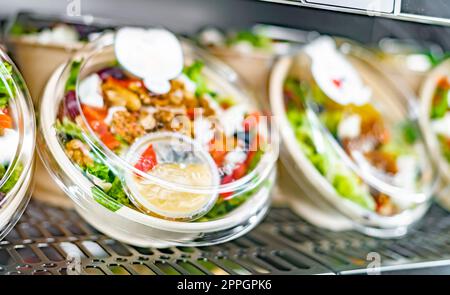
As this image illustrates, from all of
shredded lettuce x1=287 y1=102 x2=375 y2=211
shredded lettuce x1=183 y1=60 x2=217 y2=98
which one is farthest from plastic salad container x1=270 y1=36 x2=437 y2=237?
shredded lettuce x1=183 y1=60 x2=217 y2=98

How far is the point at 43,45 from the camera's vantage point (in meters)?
1.01

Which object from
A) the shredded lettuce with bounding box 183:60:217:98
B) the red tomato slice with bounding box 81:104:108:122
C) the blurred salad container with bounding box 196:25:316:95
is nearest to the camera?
the red tomato slice with bounding box 81:104:108:122

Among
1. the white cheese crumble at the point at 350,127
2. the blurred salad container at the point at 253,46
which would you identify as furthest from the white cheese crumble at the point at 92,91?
the white cheese crumble at the point at 350,127

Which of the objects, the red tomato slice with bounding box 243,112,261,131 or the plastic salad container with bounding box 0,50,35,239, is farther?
the red tomato slice with bounding box 243,112,261,131

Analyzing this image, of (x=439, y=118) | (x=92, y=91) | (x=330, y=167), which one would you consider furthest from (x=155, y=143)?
(x=439, y=118)

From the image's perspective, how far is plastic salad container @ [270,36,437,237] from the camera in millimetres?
1147

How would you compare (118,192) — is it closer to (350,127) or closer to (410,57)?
(350,127)

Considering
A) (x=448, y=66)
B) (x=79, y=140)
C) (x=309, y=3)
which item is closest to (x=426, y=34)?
(x=448, y=66)

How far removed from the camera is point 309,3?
1.05 metres

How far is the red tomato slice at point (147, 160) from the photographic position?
0.94 metres

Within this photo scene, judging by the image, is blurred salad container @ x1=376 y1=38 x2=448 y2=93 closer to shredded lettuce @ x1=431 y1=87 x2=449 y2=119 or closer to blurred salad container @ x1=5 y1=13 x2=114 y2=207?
shredded lettuce @ x1=431 y1=87 x2=449 y2=119

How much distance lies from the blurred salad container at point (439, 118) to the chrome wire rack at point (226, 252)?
15 centimetres

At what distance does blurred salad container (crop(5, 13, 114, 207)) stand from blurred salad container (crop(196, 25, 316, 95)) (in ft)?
0.85
